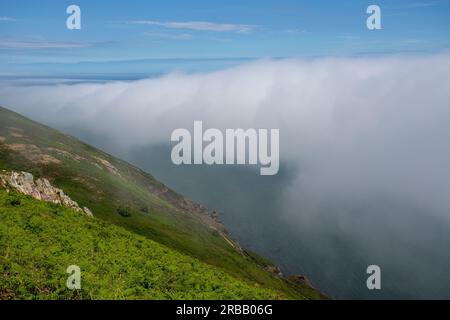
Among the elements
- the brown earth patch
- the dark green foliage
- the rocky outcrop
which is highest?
the brown earth patch

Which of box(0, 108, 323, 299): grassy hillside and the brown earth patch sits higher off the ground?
the brown earth patch

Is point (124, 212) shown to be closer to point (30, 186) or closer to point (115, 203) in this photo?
point (115, 203)

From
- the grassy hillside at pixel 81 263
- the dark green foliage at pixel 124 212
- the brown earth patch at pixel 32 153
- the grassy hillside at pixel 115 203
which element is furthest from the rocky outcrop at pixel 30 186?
the brown earth patch at pixel 32 153

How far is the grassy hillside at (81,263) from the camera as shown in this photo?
31062mm

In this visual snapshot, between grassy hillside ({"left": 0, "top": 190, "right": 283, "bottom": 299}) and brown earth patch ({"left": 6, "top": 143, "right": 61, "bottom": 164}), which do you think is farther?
brown earth patch ({"left": 6, "top": 143, "right": 61, "bottom": 164})

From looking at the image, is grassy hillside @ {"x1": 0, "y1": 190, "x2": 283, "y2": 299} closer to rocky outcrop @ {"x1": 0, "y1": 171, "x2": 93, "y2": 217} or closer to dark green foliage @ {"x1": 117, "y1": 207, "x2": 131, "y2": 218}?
rocky outcrop @ {"x1": 0, "y1": 171, "x2": 93, "y2": 217}

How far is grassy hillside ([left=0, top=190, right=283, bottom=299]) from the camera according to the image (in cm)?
3106

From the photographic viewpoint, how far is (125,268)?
40.0m

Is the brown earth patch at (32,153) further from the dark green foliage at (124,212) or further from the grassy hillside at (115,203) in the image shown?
the dark green foliage at (124,212)

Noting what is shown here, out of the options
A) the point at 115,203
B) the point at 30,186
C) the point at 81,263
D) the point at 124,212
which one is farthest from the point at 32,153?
the point at 81,263

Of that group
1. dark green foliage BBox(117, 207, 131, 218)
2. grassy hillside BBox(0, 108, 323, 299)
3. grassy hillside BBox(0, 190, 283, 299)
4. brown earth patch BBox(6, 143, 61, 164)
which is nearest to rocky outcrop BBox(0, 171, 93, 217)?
grassy hillside BBox(0, 190, 283, 299)

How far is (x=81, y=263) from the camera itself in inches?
1510
